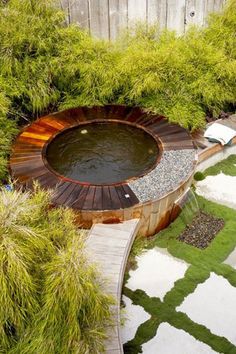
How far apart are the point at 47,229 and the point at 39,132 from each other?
3.19 metres

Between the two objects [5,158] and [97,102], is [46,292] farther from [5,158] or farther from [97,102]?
[97,102]

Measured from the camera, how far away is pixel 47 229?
3.97 meters

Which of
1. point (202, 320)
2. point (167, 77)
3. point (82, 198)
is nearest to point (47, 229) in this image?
point (82, 198)

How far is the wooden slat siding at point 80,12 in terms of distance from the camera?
743 cm

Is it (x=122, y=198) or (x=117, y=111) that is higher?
(x=117, y=111)

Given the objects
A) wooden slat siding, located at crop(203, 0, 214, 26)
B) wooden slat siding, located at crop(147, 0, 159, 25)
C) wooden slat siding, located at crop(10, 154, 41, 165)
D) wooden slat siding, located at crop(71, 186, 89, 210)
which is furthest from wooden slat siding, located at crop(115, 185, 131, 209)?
wooden slat siding, located at crop(203, 0, 214, 26)

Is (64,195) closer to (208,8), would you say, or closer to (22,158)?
(22,158)

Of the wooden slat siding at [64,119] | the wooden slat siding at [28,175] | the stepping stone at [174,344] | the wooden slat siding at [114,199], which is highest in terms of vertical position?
the wooden slat siding at [64,119]

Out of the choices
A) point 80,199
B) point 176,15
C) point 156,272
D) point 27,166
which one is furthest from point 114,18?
point 156,272

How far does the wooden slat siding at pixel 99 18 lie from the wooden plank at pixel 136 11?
46 centimetres

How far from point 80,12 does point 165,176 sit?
3.65 m

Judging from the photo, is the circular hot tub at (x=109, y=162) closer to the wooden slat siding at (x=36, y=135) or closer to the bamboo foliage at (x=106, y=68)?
the wooden slat siding at (x=36, y=135)

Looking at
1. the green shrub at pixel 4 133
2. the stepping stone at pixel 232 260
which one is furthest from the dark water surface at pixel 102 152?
the stepping stone at pixel 232 260

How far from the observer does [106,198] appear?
5.62m
